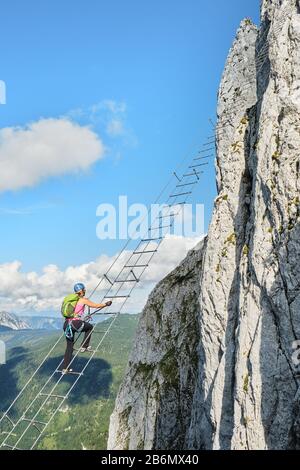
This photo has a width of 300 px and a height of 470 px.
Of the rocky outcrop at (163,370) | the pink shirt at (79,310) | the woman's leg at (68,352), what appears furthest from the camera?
the rocky outcrop at (163,370)

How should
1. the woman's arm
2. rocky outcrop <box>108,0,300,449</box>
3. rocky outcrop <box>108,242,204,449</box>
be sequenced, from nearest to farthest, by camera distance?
1. rocky outcrop <box>108,0,300,449</box>
2. the woman's arm
3. rocky outcrop <box>108,242,204,449</box>

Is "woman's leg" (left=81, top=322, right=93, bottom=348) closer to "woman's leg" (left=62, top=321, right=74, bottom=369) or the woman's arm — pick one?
"woman's leg" (left=62, top=321, right=74, bottom=369)

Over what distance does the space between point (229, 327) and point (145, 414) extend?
24.4 metres

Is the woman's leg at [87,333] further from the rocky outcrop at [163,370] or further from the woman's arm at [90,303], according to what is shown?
the rocky outcrop at [163,370]

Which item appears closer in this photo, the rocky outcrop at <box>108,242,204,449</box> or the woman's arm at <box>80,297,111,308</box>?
the woman's arm at <box>80,297,111,308</box>

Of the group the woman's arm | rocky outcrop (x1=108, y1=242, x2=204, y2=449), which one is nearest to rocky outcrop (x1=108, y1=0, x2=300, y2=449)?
rocky outcrop (x1=108, y1=242, x2=204, y2=449)

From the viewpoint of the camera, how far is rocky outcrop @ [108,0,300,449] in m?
Answer: 16.5

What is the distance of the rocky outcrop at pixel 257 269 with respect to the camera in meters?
16.5

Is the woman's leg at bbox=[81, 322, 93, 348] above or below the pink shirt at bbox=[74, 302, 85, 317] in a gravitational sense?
below

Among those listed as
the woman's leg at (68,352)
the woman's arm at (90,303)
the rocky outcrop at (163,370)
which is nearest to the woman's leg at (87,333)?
the woman's leg at (68,352)

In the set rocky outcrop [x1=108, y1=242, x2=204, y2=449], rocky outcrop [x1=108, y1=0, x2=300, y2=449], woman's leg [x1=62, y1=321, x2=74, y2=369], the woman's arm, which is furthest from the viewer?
rocky outcrop [x1=108, y1=242, x2=204, y2=449]

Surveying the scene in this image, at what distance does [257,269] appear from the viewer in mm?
18547

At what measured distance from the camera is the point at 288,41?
67.6 ft

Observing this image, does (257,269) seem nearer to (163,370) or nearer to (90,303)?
(90,303)
